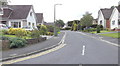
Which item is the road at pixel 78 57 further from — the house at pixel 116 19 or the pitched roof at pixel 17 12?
the house at pixel 116 19

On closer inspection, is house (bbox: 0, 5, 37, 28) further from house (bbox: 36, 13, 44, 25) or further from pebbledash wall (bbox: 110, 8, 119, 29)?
pebbledash wall (bbox: 110, 8, 119, 29)

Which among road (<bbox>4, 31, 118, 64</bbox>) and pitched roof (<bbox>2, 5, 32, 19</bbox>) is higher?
pitched roof (<bbox>2, 5, 32, 19</bbox>)

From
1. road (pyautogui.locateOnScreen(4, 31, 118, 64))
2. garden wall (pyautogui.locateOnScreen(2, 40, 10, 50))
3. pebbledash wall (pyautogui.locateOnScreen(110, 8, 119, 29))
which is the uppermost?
pebbledash wall (pyautogui.locateOnScreen(110, 8, 119, 29))

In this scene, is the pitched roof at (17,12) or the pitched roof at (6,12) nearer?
the pitched roof at (17,12)

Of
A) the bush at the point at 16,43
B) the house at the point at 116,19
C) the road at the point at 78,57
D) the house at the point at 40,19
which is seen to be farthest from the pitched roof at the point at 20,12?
the road at the point at 78,57

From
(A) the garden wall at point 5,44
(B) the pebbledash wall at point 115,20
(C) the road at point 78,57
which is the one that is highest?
(B) the pebbledash wall at point 115,20

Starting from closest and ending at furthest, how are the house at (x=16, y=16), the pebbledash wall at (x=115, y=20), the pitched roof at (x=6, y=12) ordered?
the house at (x=16, y=16) < the pitched roof at (x=6, y=12) < the pebbledash wall at (x=115, y=20)

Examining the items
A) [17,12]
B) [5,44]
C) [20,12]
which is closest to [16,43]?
[5,44]

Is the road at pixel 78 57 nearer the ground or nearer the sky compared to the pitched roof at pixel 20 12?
nearer the ground

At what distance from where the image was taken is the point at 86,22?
52.6 meters

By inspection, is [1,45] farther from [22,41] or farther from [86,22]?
[86,22]

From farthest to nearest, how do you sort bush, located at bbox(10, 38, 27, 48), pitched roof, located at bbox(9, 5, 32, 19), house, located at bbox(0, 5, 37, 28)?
pitched roof, located at bbox(9, 5, 32, 19)
house, located at bbox(0, 5, 37, 28)
bush, located at bbox(10, 38, 27, 48)

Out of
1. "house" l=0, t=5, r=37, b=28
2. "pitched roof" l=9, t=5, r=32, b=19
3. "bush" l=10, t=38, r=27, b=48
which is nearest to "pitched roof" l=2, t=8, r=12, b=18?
"house" l=0, t=5, r=37, b=28

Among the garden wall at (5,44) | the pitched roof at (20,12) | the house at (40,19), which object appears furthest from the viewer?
the house at (40,19)
